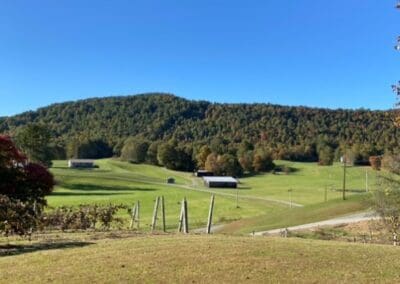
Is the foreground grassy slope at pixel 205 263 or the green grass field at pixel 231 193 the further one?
the green grass field at pixel 231 193

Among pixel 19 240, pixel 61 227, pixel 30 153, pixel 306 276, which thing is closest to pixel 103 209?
Answer: pixel 61 227

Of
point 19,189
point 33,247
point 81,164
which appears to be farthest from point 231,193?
point 33,247

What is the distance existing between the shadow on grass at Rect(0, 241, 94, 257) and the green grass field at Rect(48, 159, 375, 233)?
25713mm

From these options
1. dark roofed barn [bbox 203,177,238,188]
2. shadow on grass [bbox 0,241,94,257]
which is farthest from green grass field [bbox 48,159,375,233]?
shadow on grass [bbox 0,241,94,257]

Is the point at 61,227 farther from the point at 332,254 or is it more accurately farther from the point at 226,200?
the point at 226,200

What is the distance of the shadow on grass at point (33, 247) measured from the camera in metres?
15.0

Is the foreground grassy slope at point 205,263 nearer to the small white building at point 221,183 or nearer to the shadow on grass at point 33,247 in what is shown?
the shadow on grass at point 33,247

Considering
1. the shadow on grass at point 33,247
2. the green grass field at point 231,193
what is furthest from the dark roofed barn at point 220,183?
the shadow on grass at point 33,247

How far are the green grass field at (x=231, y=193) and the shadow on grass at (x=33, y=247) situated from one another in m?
25.7

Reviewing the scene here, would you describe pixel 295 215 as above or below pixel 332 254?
below

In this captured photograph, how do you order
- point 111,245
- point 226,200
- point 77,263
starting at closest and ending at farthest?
point 77,263 → point 111,245 → point 226,200

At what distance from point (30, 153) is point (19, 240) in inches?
3475

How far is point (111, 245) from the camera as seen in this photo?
578 inches

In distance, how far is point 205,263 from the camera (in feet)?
39.4
